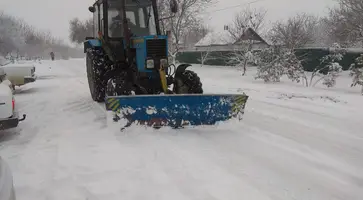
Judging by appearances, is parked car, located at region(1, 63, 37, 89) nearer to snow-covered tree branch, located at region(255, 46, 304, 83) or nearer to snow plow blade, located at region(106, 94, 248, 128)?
snow plow blade, located at region(106, 94, 248, 128)

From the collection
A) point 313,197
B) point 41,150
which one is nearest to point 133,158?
point 41,150

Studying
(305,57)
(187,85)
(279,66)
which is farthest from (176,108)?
(305,57)

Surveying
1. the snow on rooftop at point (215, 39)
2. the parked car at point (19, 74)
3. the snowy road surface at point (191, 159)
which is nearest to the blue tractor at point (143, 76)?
the snowy road surface at point (191, 159)

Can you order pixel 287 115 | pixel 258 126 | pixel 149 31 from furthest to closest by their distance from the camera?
pixel 149 31, pixel 287 115, pixel 258 126

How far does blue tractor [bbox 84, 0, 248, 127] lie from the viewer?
505cm

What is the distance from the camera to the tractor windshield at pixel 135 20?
6805 mm

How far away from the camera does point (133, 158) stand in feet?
13.0

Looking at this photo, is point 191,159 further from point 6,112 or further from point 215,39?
point 215,39

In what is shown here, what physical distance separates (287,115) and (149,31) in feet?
10.9

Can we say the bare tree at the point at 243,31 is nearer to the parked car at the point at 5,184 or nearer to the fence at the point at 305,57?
the fence at the point at 305,57

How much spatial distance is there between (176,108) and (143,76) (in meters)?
1.46

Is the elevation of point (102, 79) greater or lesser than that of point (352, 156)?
greater

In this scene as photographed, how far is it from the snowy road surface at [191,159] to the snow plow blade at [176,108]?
0.53 ft

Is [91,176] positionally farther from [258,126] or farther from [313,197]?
[258,126]
